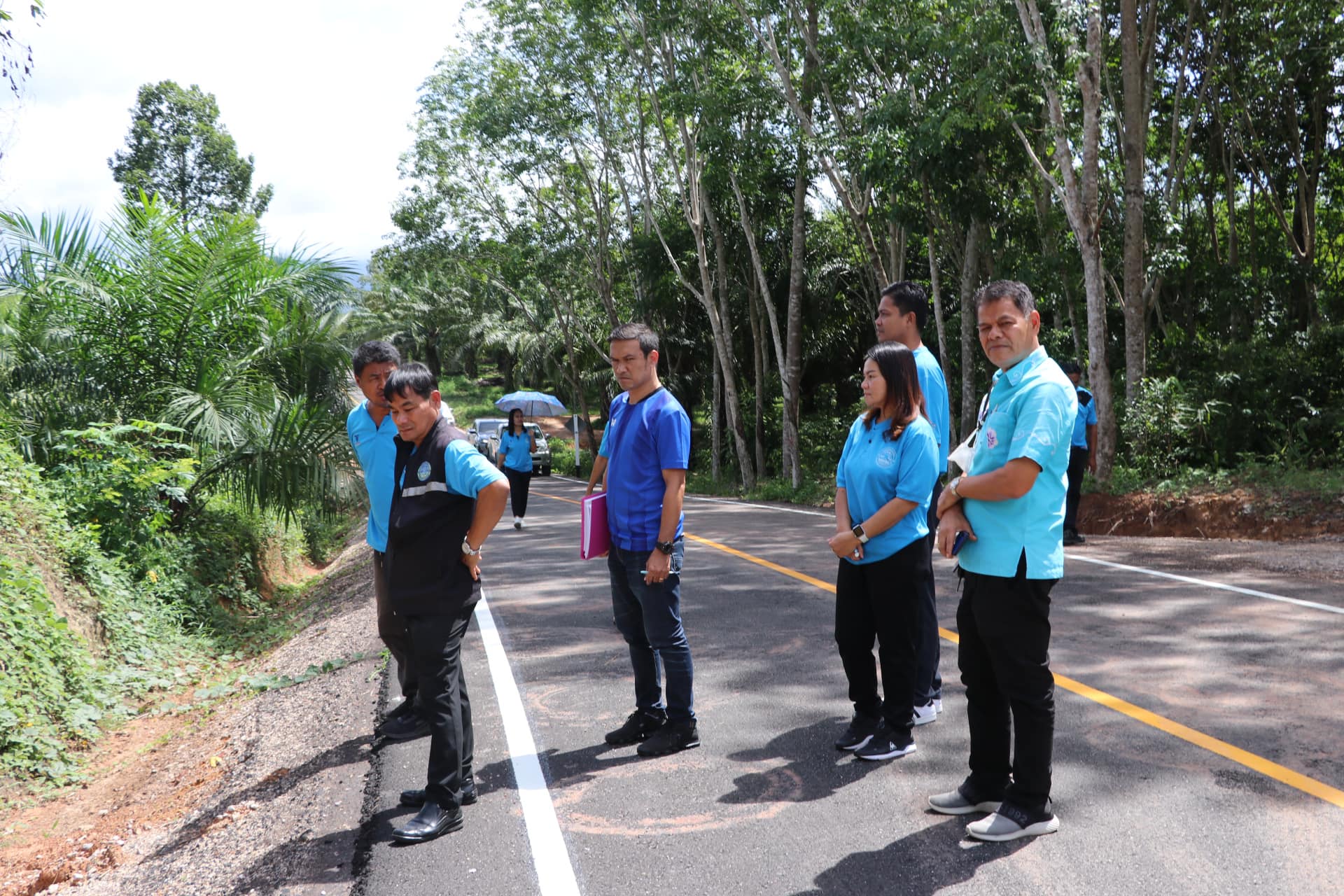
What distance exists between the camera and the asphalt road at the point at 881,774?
3596 mm

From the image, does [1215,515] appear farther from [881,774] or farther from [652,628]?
[652,628]

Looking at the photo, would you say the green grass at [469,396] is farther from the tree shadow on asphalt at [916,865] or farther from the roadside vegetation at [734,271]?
the tree shadow on asphalt at [916,865]

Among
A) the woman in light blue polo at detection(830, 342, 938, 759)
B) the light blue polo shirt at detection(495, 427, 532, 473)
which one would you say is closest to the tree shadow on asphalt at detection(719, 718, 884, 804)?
the woman in light blue polo at detection(830, 342, 938, 759)

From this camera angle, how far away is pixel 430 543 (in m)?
4.27

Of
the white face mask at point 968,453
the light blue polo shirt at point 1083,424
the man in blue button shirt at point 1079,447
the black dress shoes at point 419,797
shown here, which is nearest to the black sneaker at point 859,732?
the white face mask at point 968,453

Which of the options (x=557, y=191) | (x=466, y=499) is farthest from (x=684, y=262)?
(x=466, y=499)

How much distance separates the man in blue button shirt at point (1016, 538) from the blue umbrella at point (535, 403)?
30.8 m

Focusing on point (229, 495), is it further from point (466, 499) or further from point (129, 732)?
point (466, 499)

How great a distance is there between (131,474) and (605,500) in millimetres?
7522

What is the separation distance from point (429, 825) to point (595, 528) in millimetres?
1546

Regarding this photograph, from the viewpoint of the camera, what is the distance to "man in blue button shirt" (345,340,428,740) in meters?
5.37

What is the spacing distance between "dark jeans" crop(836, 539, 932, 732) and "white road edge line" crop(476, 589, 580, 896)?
1.52m

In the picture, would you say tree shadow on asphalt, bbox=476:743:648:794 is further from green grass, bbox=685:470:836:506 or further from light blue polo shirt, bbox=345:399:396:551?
green grass, bbox=685:470:836:506

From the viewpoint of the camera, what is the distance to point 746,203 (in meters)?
25.1
